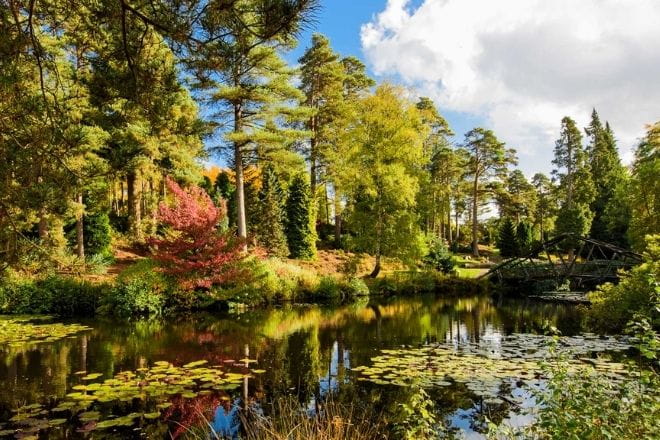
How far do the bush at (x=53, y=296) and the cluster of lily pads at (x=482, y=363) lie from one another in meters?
10.8

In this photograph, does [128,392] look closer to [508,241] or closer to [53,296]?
[53,296]

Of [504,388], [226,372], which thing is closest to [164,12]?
[226,372]

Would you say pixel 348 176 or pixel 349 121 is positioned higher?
pixel 349 121

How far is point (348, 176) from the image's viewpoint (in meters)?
21.5

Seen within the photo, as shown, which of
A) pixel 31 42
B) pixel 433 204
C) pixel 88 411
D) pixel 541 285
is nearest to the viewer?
pixel 31 42

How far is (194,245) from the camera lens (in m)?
15.0

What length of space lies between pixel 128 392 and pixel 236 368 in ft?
6.50

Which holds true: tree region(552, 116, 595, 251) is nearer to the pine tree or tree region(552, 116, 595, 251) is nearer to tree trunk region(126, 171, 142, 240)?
the pine tree

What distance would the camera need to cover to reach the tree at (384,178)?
21.0 m

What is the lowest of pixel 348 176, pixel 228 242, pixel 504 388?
pixel 504 388

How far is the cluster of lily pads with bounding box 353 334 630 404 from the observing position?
23.2 feet

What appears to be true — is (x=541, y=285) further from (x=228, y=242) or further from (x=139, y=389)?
(x=139, y=389)

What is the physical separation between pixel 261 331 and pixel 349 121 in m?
13.4

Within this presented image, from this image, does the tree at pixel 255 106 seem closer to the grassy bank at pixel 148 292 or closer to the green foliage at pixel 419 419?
the grassy bank at pixel 148 292
